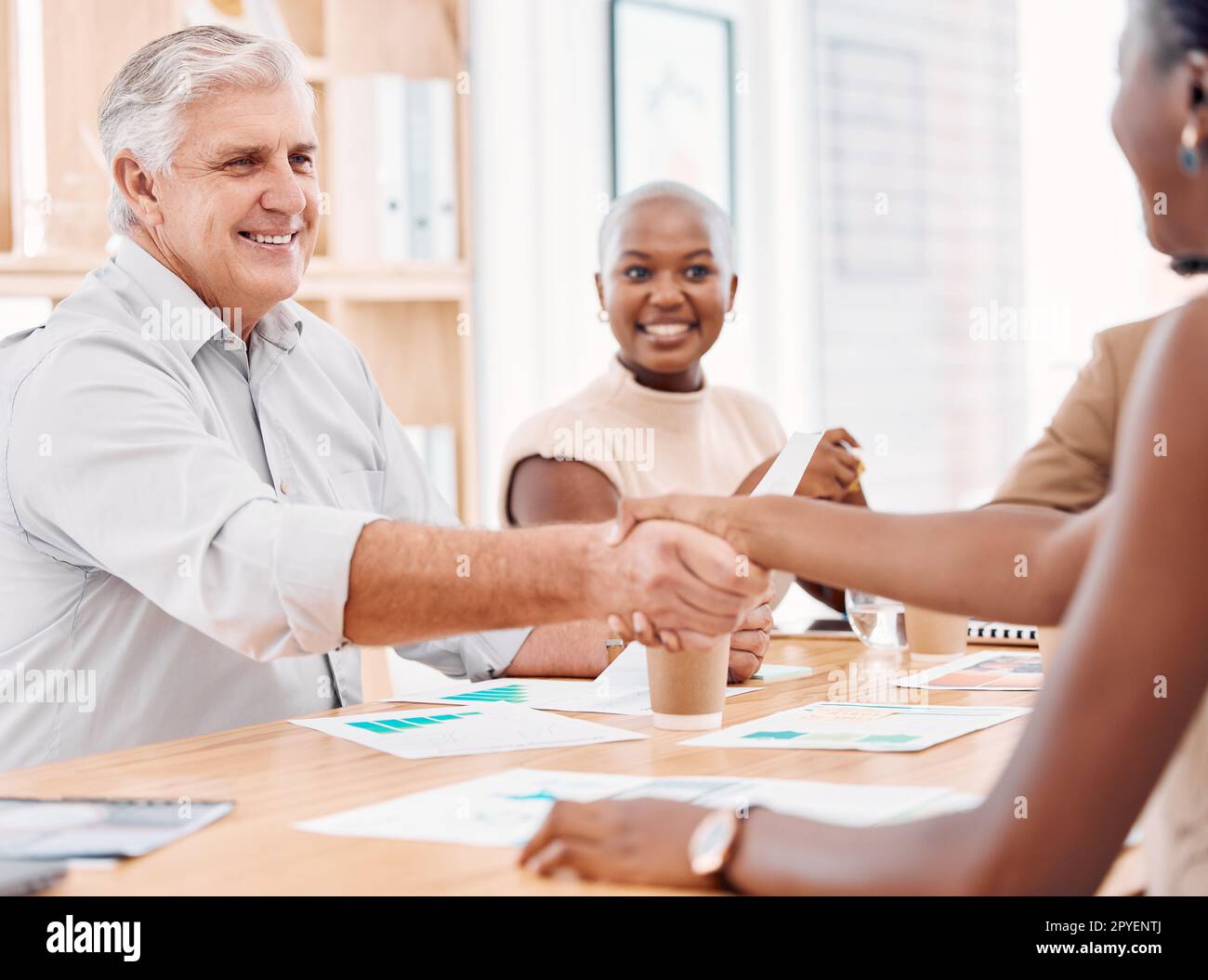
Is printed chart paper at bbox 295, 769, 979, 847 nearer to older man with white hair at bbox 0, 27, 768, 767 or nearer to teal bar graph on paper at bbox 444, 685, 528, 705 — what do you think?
older man with white hair at bbox 0, 27, 768, 767

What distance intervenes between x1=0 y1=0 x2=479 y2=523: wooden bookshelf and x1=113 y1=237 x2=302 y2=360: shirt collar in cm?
108

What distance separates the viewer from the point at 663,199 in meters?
2.72

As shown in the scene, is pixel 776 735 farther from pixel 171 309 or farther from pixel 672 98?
pixel 672 98

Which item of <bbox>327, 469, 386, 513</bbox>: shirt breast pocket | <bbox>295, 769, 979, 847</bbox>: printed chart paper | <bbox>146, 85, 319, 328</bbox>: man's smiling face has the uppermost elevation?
<bbox>146, 85, 319, 328</bbox>: man's smiling face

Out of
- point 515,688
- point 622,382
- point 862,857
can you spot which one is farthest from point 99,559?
point 622,382

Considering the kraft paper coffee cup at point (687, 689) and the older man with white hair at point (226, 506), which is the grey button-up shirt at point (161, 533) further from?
the kraft paper coffee cup at point (687, 689)

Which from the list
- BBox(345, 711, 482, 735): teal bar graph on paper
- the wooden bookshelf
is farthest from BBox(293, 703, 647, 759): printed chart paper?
the wooden bookshelf

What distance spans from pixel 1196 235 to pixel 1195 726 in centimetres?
30

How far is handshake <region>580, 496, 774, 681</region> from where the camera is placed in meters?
1.38

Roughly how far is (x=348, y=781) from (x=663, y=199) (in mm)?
1778

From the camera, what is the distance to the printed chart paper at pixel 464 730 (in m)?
1.30

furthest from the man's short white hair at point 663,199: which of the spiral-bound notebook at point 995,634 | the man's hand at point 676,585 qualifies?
the man's hand at point 676,585

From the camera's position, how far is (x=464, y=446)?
3334mm
